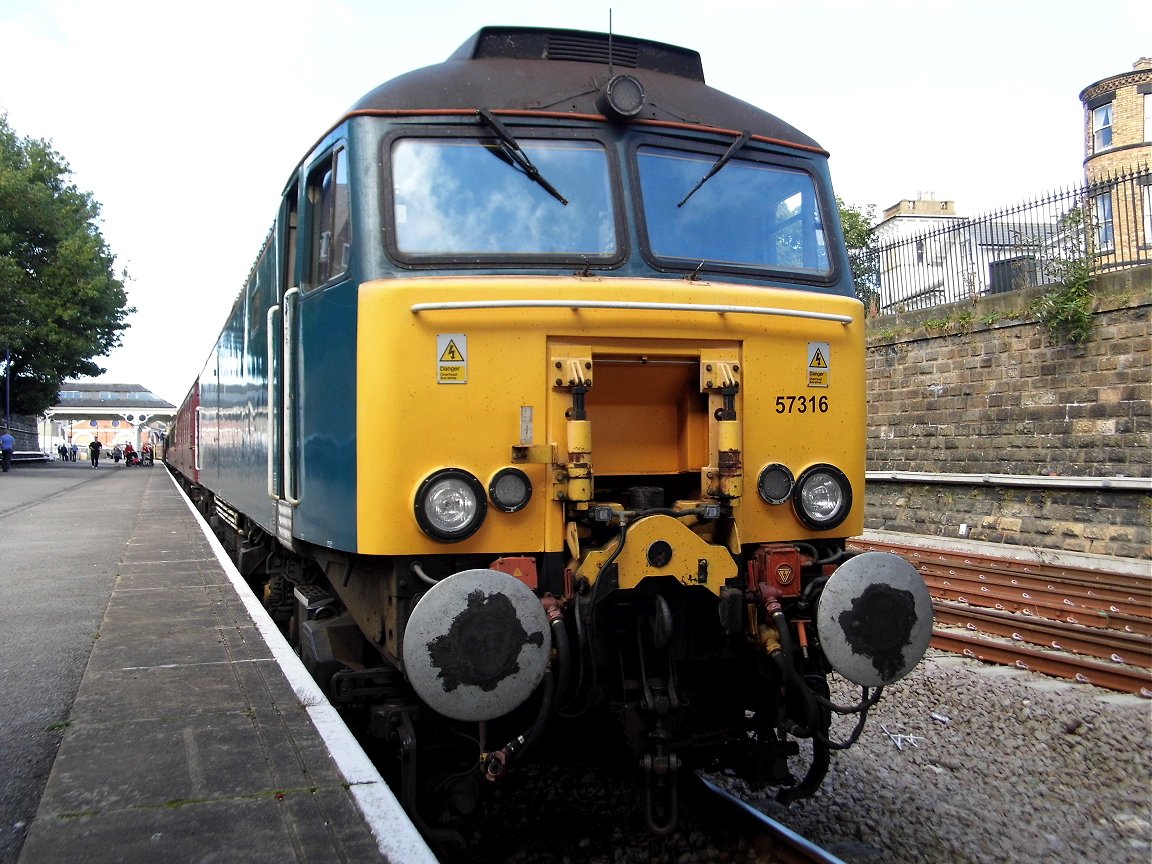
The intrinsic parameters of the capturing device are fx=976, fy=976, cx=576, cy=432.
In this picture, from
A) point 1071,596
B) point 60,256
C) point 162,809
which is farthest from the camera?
point 60,256

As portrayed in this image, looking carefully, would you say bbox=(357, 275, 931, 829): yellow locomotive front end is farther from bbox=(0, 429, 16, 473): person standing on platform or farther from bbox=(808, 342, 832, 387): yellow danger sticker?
bbox=(0, 429, 16, 473): person standing on platform

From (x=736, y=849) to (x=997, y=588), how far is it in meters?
5.98

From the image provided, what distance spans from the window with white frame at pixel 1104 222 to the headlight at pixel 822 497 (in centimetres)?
988

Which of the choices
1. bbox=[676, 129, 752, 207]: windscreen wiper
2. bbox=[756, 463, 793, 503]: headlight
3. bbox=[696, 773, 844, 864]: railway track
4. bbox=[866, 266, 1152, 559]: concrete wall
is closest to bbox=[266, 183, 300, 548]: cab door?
bbox=[676, 129, 752, 207]: windscreen wiper

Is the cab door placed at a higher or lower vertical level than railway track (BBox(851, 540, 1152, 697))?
higher

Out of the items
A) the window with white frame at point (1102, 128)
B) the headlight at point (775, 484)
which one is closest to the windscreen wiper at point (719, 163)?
the headlight at point (775, 484)

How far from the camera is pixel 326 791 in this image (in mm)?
3385

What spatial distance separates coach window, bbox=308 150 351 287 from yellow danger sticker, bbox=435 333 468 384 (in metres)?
0.63

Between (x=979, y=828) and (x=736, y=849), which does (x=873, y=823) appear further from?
(x=736, y=849)

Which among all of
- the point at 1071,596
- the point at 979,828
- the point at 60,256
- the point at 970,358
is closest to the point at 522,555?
the point at 979,828

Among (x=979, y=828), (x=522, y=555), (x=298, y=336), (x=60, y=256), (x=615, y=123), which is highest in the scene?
(x=60, y=256)

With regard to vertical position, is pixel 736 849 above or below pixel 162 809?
below

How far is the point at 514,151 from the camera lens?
416 centimetres

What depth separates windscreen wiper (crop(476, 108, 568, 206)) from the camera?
13.5 ft
